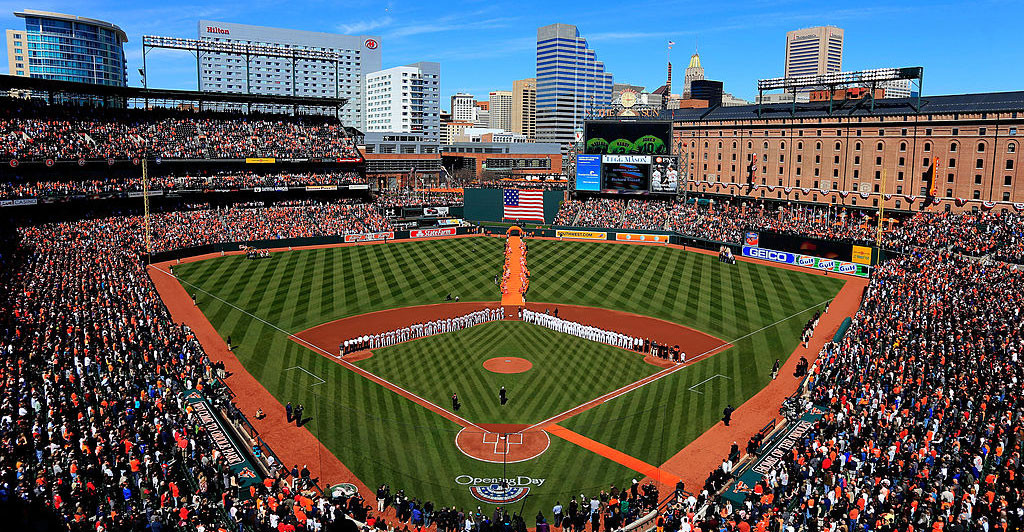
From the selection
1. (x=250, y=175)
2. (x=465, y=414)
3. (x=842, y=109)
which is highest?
(x=842, y=109)

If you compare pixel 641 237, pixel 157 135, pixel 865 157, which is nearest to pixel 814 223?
pixel 865 157

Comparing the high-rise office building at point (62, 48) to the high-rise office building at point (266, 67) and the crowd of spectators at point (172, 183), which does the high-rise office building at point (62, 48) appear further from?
the crowd of spectators at point (172, 183)

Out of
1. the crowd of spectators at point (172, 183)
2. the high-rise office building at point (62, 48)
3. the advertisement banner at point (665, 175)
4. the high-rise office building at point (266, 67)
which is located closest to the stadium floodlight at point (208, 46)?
the crowd of spectators at point (172, 183)

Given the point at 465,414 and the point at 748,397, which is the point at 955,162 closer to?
the point at 748,397

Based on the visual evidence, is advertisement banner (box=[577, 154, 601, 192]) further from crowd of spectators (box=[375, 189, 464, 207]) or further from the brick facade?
crowd of spectators (box=[375, 189, 464, 207])

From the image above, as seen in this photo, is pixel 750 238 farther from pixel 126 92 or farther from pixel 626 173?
pixel 126 92

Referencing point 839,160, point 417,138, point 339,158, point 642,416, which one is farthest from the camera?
point 417,138

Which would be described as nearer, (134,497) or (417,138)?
(134,497)

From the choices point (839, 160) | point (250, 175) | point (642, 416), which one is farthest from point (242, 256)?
point (839, 160)

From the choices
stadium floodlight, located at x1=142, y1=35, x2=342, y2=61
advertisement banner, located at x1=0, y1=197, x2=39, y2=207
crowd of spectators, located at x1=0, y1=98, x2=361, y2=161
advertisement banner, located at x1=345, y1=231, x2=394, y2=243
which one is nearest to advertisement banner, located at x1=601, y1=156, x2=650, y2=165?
advertisement banner, located at x1=345, y1=231, x2=394, y2=243
